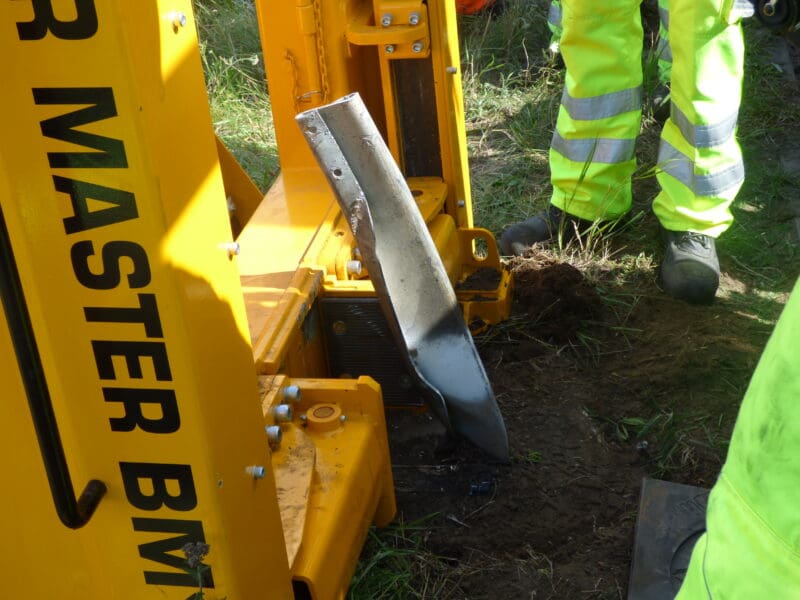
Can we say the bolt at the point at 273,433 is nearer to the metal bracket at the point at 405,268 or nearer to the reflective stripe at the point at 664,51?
the metal bracket at the point at 405,268

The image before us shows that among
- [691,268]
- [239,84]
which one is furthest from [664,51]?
[239,84]

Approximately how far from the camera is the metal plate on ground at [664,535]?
2.24 meters

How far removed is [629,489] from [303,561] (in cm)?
104

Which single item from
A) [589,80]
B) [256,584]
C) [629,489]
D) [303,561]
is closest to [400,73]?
[589,80]

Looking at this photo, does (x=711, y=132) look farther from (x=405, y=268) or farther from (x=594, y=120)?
(x=405, y=268)

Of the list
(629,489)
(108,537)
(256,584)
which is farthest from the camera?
(629,489)

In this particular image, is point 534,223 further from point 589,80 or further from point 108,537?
point 108,537

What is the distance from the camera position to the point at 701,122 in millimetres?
3264

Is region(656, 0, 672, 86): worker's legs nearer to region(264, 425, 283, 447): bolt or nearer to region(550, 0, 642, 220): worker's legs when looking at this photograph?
region(550, 0, 642, 220): worker's legs

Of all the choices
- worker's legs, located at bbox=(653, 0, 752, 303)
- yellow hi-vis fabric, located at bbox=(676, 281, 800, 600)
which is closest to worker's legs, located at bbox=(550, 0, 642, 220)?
worker's legs, located at bbox=(653, 0, 752, 303)

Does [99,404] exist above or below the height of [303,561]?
above

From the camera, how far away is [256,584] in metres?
1.57

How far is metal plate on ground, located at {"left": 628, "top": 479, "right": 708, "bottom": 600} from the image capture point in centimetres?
224

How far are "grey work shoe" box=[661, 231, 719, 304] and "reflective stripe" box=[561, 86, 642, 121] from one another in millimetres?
478
